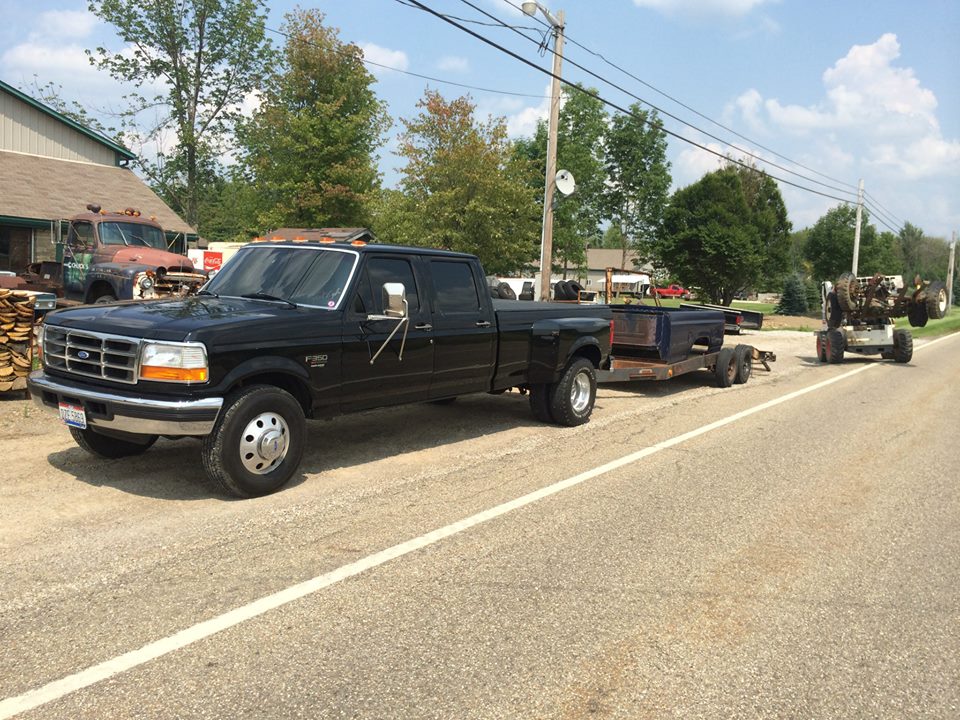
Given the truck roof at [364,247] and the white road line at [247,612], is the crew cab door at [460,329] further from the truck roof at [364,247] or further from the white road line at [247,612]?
the white road line at [247,612]

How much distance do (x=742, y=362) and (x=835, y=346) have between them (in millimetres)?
5845

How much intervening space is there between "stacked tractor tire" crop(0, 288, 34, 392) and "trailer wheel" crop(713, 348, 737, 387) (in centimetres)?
1012

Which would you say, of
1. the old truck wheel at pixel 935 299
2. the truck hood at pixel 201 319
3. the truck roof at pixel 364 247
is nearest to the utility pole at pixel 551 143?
the old truck wheel at pixel 935 299

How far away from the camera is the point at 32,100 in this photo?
97.9 ft

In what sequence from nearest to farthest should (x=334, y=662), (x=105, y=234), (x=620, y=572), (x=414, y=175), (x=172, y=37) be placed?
(x=334, y=662)
(x=620, y=572)
(x=105, y=234)
(x=414, y=175)
(x=172, y=37)

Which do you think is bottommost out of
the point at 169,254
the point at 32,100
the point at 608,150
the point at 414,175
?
the point at 169,254

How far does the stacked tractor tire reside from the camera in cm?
888

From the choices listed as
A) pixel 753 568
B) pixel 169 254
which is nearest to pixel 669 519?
pixel 753 568

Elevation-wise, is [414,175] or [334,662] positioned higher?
[414,175]

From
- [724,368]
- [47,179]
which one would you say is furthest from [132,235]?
[47,179]

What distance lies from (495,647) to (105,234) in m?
15.0

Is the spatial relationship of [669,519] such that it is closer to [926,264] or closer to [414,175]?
[414,175]

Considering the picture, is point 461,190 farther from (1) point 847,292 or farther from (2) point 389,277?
(2) point 389,277

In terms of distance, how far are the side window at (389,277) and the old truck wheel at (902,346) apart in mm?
15762
